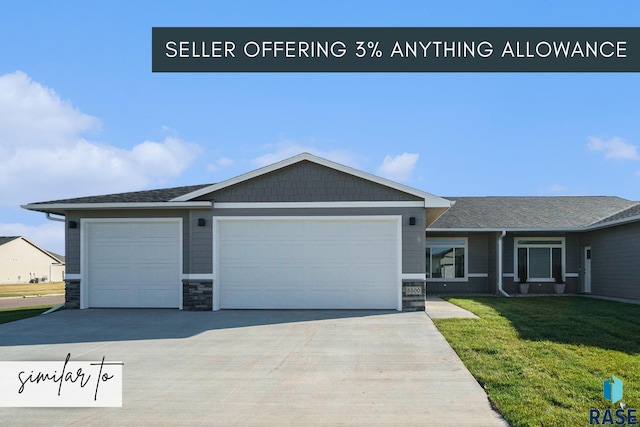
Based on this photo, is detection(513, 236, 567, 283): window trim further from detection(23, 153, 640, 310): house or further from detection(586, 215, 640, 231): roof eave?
detection(23, 153, 640, 310): house

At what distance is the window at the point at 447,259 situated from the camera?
20188 mm

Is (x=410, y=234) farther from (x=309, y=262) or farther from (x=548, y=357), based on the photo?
(x=548, y=357)

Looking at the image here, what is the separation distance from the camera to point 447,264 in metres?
20.2

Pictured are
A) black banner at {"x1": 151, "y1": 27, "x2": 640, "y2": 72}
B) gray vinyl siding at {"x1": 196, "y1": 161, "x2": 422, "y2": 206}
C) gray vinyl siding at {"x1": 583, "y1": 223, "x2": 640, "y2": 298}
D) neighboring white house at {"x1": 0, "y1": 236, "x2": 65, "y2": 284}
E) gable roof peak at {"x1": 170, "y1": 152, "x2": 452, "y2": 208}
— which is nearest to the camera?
black banner at {"x1": 151, "y1": 27, "x2": 640, "y2": 72}

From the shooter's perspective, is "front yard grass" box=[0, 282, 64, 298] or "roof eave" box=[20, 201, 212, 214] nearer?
"roof eave" box=[20, 201, 212, 214]

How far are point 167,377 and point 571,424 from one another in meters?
4.87

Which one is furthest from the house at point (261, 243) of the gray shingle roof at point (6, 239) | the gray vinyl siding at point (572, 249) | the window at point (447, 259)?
the gray shingle roof at point (6, 239)

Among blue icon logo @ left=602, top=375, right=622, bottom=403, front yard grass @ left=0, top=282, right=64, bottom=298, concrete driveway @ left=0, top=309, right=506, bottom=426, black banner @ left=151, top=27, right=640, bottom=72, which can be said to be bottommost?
front yard grass @ left=0, top=282, right=64, bottom=298

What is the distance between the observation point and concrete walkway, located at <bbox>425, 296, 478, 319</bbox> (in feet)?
39.9

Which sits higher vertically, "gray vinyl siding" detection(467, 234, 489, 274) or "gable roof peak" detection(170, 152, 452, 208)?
"gable roof peak" detection(170, 152, 452, 208)

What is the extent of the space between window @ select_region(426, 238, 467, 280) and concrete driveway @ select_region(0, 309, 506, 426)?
8066 millimetres

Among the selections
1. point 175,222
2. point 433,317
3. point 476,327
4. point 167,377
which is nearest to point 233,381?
point 167,377

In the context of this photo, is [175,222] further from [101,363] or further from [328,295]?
[101,363]

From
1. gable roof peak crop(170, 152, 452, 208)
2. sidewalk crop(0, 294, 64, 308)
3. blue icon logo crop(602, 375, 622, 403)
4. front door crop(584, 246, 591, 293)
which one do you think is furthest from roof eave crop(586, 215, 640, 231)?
sidewalk crop(0, 294, 64, 308)
